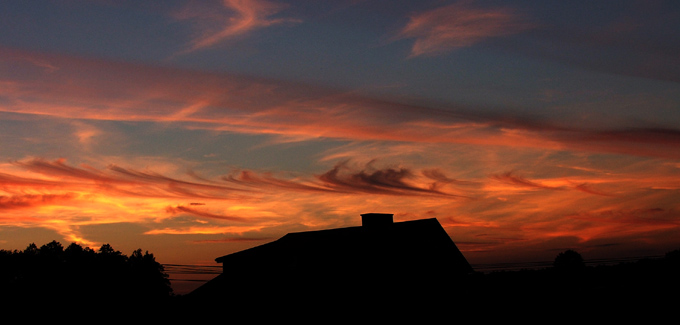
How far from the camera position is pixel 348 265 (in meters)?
40.4

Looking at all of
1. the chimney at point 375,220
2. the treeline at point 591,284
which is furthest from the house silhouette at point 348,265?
the treeline at point 591,284

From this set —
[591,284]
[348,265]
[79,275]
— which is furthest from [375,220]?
[79,275]

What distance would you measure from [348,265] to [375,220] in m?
4.58

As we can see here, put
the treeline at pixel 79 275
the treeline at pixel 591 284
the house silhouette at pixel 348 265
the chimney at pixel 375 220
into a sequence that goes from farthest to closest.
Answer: the treeline at pixel 79 275, the chimney at pixel 375 220, the house silhouette at pixel 348 265, the treeline at pixel 591 284

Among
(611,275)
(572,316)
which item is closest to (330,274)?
(572,316)

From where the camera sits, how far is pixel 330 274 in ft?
132

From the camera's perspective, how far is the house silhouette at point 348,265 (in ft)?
131

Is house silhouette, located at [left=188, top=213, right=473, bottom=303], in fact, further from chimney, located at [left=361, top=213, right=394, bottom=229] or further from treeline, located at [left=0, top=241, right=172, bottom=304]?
treeline, located at [left=0, top=241, right=172, bottom=304]

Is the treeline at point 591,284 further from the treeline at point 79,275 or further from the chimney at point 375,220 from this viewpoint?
the treeline at point 79,275

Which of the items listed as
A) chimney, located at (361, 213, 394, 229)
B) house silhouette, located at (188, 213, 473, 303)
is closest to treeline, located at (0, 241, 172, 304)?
house silhouette, located at (188, 213, 473, 303)

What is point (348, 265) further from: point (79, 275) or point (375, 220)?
point (79, 275)

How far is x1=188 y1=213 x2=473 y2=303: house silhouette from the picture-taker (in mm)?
40062

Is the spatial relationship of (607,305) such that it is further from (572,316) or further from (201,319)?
(201,319)

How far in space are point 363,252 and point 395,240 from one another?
2703 millimetres
